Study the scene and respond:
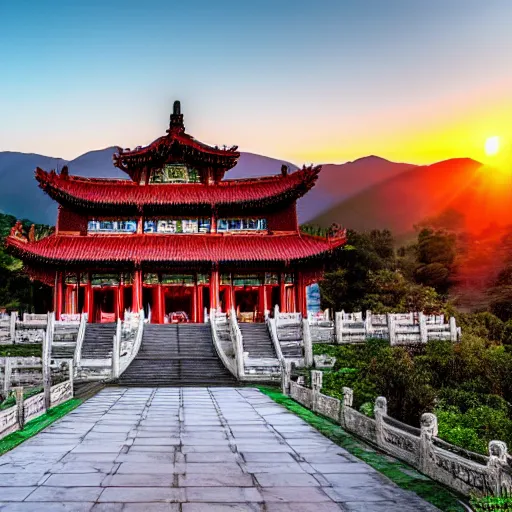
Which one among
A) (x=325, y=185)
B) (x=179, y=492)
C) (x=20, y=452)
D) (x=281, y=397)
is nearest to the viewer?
(x=179, y=492)

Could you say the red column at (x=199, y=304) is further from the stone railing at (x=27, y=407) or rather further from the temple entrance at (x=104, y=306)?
the stone railing at (x=27, y=407)

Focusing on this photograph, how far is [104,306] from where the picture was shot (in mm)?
33062

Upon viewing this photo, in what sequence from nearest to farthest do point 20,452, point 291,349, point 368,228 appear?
1. point 20,452
2. point 291,349
3. point 368,228

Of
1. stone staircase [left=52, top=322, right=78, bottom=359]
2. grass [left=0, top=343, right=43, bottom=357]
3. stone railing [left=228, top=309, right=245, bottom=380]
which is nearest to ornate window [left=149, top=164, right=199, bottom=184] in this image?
stone staircase [left=52, top=322, right=78, bottom=359]

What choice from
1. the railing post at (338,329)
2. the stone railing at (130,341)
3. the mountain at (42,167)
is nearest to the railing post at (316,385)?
the stone railing at (130,341)

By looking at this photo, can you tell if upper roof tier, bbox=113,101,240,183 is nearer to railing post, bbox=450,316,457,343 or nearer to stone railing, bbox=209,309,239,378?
stone railing, bbox=209,309,239,378

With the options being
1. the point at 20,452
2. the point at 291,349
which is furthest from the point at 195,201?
the point at 20,452

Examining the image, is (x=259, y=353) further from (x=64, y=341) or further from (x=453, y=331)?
(x=453, y=331)

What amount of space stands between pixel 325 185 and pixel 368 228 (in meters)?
25.2

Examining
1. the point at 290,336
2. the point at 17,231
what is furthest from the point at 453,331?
the point at 17,231

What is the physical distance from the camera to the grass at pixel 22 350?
21.9 m

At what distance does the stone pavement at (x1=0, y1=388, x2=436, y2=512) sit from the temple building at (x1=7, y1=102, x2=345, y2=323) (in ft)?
52.4

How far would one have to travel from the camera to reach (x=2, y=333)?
23297 millimetres

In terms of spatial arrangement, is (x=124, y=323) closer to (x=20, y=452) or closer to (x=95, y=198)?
(x=95, y=198)
